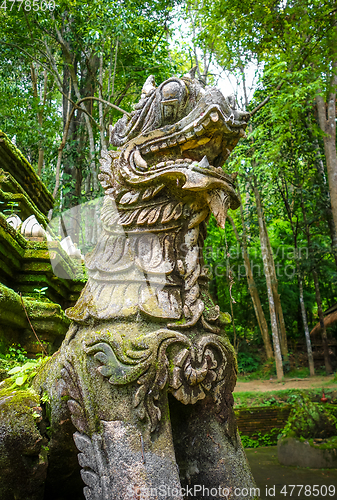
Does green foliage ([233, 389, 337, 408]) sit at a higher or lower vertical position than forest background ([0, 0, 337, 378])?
lower

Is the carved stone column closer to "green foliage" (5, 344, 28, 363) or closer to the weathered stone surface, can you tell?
the weathered stone surface

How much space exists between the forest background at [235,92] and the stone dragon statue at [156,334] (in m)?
1.68

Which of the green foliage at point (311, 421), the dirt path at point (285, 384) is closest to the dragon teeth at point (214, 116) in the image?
the green foliage at point (311, 421)

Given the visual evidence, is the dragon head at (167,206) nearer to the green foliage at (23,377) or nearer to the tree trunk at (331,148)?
the green foliage at (23,377)

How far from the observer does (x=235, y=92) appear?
232 inches

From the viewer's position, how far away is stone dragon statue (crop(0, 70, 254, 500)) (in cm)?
127

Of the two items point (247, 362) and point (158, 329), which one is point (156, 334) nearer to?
point (158, 329)

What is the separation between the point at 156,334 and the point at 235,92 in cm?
551

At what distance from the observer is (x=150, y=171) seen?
1.59m

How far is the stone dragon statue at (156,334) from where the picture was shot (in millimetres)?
Answer: 1273

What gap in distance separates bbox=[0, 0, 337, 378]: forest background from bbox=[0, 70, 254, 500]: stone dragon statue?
1677 millimetres

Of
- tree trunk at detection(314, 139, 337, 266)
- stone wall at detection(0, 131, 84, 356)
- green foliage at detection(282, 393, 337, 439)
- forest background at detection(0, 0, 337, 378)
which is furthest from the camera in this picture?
tree trunk at detection(314, 139, 337, 266)

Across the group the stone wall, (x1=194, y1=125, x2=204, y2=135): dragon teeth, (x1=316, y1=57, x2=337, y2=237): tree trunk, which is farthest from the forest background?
(x1=194, y1=125, x2=204, y2=135): dragon teeth

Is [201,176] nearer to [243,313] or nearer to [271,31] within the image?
[271,31]
